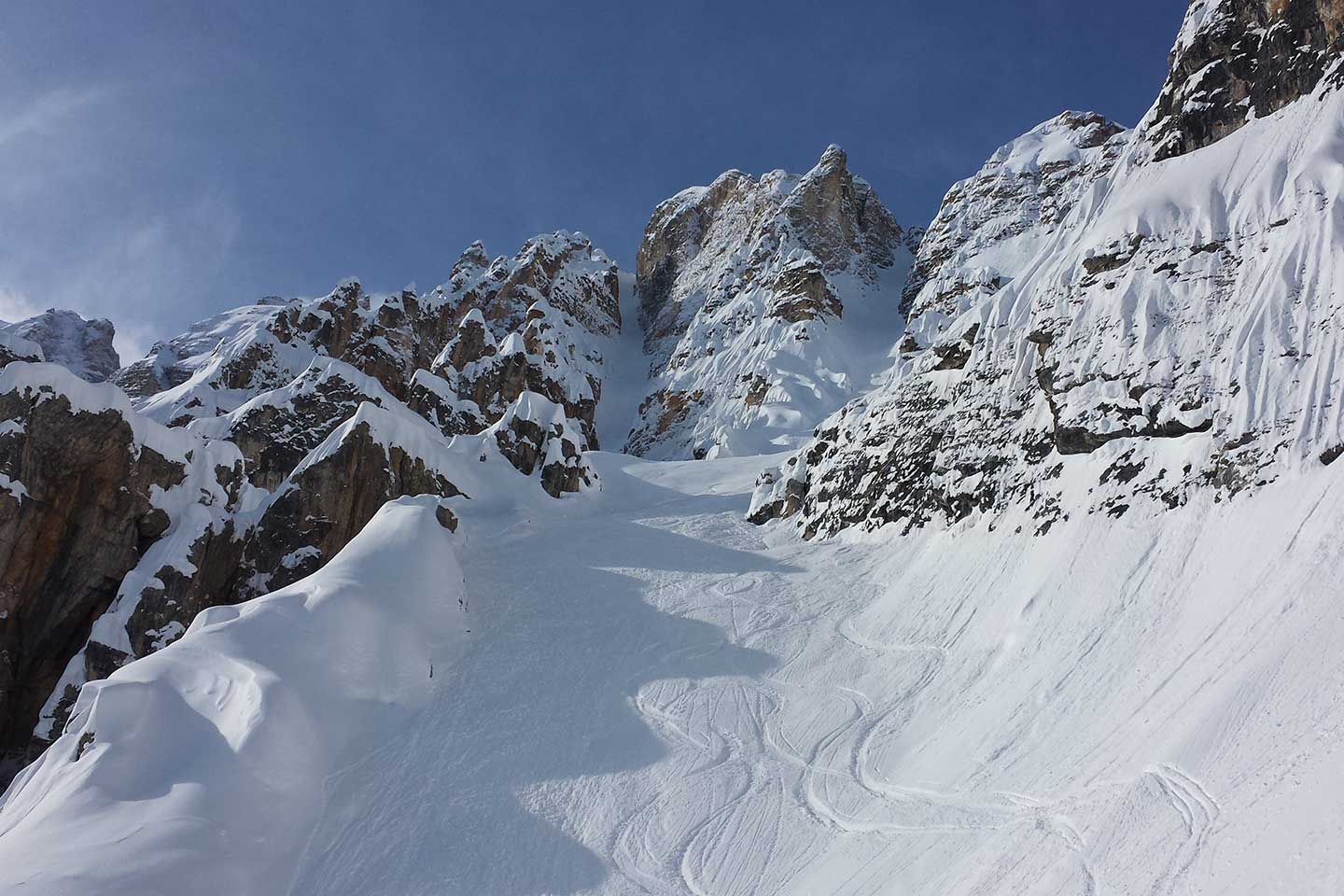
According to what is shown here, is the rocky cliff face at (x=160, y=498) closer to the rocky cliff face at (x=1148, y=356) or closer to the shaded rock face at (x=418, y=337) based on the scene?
the shaded rock face at (x=418, y=337)

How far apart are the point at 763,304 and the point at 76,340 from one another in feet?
269

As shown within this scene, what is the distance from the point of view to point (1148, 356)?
41.2 feet

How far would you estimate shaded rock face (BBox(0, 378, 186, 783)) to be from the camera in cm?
1994

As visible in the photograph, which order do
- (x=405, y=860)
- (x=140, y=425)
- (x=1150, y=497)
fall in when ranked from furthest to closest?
(x=140, y=425) → (x=1150, y=497) → (x=405, y=860)

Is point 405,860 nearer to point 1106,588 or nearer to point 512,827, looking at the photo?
point 512,827

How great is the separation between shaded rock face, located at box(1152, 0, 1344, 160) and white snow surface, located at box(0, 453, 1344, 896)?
333 inches

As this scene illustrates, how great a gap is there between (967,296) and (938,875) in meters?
46.9

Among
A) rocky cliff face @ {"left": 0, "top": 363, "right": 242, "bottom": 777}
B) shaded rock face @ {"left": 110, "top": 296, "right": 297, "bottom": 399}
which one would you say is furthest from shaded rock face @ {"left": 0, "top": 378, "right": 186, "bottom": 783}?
shaded rock face @ {"left": 110, "top": 296, "right": 297, "bottom": 399}

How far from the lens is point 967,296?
48938 mm

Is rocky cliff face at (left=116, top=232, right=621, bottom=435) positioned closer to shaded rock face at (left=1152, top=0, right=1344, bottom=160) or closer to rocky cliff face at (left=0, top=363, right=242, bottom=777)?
rocky cliff face at (left=0, top=363, right=242, bottom=777)

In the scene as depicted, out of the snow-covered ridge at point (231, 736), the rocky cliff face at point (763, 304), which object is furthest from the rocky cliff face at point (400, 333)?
the snow-covered ridge at point (231, 736)

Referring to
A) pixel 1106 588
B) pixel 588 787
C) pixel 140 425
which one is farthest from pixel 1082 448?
pixel 140 425

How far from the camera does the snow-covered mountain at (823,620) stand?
23.1 feet

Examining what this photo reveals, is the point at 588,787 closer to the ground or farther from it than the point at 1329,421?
closer to the ground
